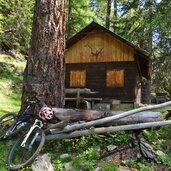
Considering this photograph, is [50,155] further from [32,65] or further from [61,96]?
[32,65]

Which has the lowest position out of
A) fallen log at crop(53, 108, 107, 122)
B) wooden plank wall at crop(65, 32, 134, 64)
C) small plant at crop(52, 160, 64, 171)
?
small plant at crop(52, 160, 64, 171)

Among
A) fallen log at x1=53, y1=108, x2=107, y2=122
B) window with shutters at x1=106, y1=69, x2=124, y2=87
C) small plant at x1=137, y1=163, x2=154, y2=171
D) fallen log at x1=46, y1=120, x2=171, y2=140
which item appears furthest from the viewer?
window with shutters at x1=106, y1=69, x2=124, y2=87

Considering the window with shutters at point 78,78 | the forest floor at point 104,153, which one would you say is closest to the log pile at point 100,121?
the forest floor at point 104,153

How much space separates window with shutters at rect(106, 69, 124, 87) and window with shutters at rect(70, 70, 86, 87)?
71.4 inches

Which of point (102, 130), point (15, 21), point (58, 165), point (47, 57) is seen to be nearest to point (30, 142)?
point (58, 165)

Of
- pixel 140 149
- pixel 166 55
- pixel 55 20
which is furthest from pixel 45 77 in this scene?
pixel 166 55

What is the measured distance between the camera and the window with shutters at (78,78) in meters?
22.3

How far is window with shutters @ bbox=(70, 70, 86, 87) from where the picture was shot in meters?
22.3

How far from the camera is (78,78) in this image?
73.7 ft

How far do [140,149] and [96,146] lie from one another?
1027mm

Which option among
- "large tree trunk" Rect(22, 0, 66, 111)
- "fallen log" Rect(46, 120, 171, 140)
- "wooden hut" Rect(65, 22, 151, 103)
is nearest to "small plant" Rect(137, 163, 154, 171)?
"fallen log" Rect(46, 120, 171, 140)

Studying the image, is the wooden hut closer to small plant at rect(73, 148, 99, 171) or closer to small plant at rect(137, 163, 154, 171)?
small plant at rect(73, 148, 99, 171)

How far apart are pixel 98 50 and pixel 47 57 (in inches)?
546

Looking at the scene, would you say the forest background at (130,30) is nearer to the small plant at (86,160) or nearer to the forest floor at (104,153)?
the forest floor at (104,153)
